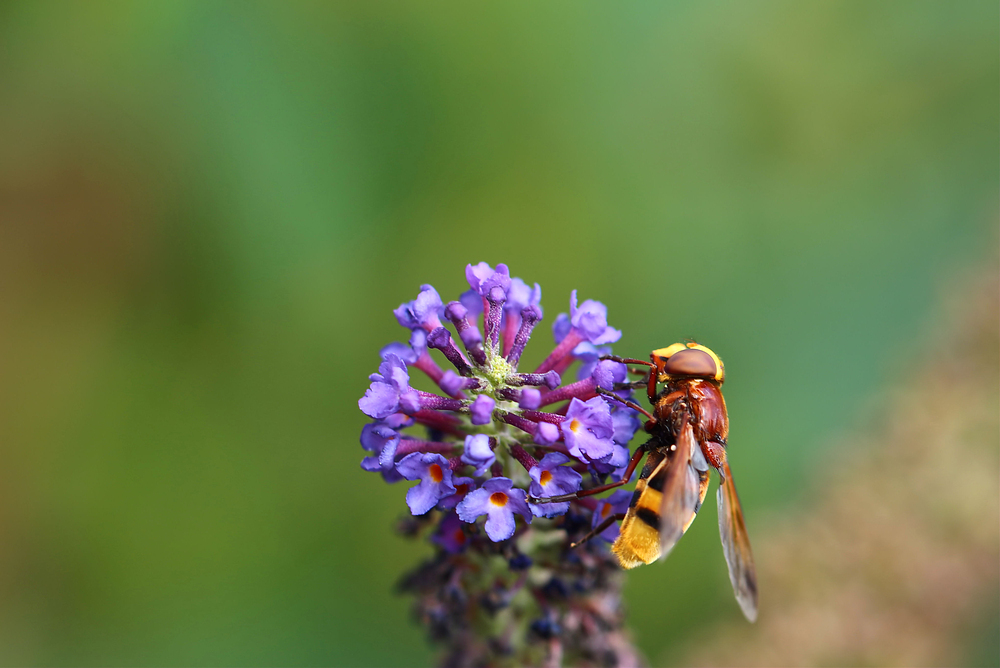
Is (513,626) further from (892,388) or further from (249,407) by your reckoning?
(892,388)

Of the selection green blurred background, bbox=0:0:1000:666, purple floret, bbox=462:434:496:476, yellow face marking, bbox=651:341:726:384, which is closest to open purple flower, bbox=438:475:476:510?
purple floret, bbox=462:434:496:476

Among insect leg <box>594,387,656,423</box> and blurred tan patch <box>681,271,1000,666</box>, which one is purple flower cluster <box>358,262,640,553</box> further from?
blurred tan patch <box>681,271,1000,666</box>

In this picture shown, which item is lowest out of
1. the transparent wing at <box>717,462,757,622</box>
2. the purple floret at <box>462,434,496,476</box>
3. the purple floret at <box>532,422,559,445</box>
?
the transparent wing at <box>717,462,757,622</box>

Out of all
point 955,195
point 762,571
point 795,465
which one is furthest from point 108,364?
point 955,195

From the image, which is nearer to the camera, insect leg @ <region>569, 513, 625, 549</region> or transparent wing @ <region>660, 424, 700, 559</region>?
transparent wing @ <region>660, 424, 700, 559</region>

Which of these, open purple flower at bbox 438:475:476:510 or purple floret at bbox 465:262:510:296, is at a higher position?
purple floret at bbox 465:262:510:296

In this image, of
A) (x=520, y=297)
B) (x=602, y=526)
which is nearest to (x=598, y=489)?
(x=602, y=526)
